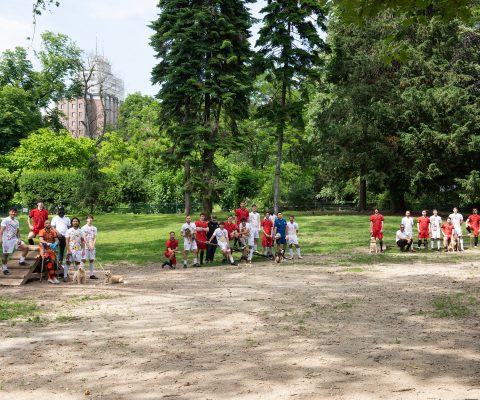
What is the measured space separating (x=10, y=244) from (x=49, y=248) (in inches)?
52.1

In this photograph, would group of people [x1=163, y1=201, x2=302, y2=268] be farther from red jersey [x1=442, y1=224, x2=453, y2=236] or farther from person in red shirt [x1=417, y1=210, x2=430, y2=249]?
red jersey [x1=442, y1=224, x2=453, y2=236]

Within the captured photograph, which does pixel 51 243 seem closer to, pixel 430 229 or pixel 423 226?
pixel 423 226

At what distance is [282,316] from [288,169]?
41.3 metres

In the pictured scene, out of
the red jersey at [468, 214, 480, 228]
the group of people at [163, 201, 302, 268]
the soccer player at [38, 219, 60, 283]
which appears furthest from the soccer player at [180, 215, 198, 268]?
the red jersey at [468, 214, 480, 228]

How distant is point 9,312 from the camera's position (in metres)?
10.6

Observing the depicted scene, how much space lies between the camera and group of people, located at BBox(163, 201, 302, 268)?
18906 mm

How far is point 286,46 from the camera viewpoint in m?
28.8

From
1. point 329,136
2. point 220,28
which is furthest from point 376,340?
point 329,136

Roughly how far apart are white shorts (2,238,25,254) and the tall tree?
15489mm

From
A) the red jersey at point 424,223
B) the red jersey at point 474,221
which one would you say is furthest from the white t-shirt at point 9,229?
the red jersey at point 474,221

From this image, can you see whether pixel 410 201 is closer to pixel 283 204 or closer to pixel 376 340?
pixel 283 204

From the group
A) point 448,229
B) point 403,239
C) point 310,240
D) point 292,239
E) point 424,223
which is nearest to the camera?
point 292,239

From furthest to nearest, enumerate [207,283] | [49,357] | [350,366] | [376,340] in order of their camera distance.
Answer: [207,283] < [376,340] < [49,357] < [350,366]

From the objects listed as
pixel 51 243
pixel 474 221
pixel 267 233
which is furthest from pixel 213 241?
pixel 474 221
